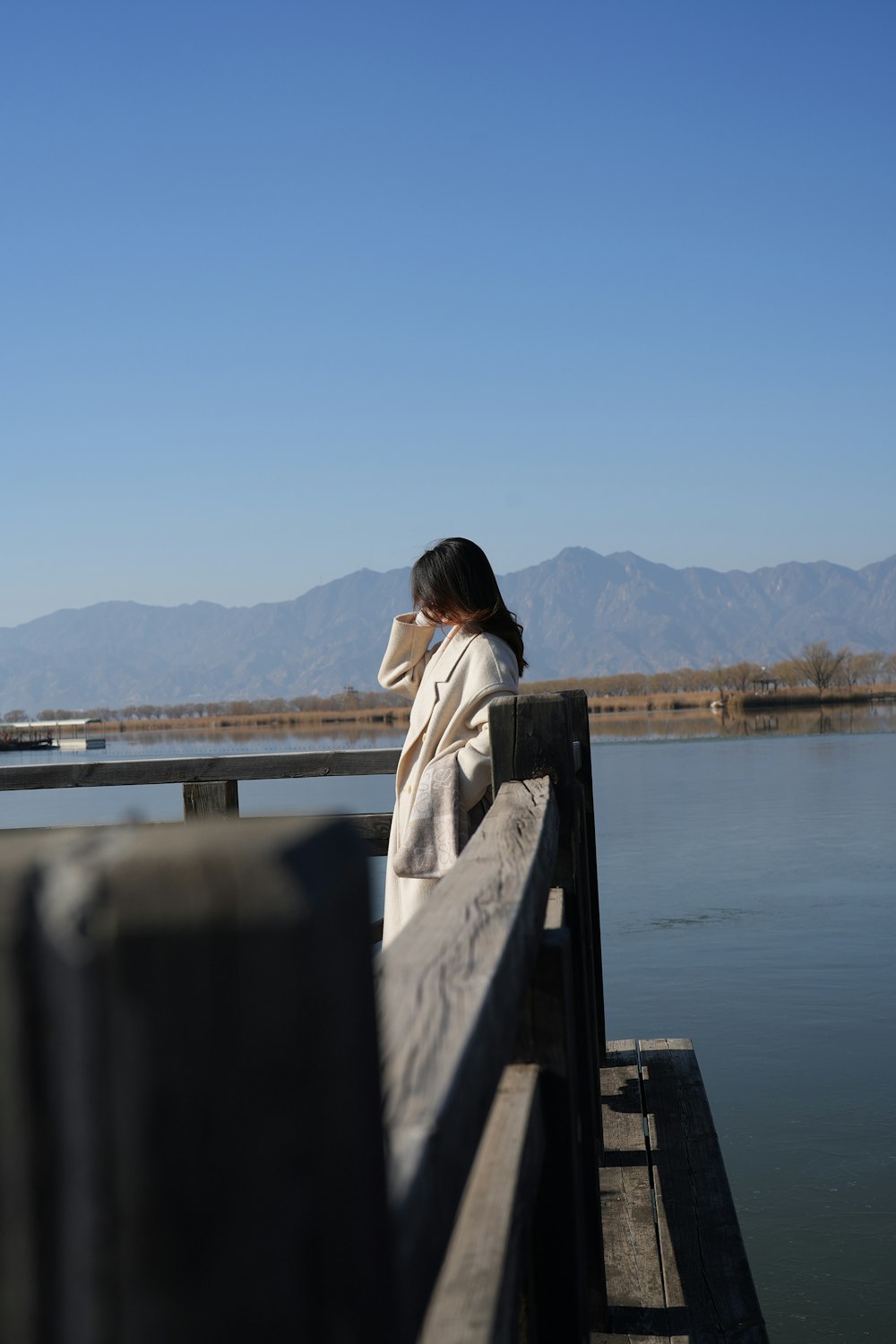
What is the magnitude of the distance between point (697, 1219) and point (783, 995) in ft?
15.6

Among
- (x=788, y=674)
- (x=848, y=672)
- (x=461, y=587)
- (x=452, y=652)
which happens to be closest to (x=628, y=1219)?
(x=452, y=652)

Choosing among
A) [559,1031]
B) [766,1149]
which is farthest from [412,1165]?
[766,1149]

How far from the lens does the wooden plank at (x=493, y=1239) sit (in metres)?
0.65

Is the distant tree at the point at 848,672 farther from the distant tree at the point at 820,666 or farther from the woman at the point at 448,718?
the woman at the point at 448,718

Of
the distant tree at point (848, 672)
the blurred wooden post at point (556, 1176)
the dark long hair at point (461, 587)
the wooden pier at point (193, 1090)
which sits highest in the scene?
the dark long hair at point (461, 587)

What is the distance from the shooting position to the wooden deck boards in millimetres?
2197

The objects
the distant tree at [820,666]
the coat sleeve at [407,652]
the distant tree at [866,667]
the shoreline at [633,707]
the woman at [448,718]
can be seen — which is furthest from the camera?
the distant tree at [866,667]

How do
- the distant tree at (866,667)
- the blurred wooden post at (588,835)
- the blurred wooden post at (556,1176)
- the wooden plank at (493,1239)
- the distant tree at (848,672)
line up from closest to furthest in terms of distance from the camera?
the wooden plank at (493,1239) → the blurred wooden post at (556,1176) → the blurred wooden post at (588,835) → the distant tree at (848,672) → the distant tree at (866,667)

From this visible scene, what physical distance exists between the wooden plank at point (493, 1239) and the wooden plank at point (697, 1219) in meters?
1.42

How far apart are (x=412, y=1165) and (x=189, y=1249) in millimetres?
181

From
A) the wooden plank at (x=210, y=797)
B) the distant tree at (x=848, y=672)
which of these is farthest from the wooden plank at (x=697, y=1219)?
the distant tree at (x=848, y=672)

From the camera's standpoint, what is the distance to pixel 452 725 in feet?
8.89

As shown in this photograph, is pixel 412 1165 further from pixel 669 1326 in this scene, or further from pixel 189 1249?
pixel 669 1326

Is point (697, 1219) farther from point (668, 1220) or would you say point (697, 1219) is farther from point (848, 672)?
point (848, 672)
